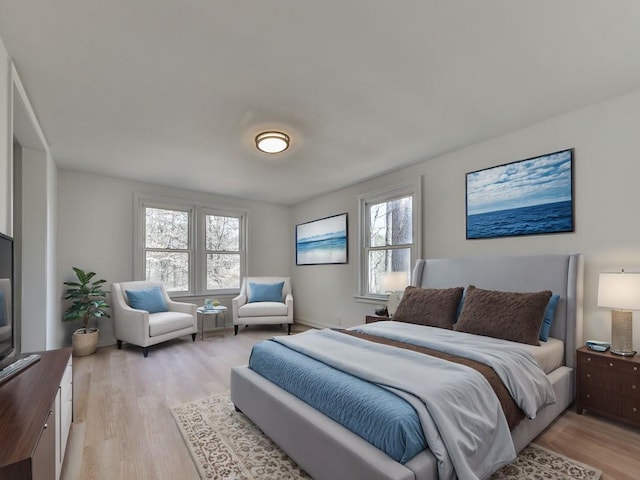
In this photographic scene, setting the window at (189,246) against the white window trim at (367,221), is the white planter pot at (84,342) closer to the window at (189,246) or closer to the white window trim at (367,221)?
the window at (189,246)

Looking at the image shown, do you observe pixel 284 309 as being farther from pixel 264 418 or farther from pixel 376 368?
pixel 376 368

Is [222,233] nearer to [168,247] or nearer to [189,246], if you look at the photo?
[189,246]

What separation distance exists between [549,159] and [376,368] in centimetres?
247

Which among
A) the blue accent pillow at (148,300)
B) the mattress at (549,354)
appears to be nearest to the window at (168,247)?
the blue accent pillow at (148,300)

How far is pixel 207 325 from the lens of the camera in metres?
5.38

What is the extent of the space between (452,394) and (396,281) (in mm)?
2511

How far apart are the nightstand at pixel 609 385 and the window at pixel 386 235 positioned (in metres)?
1.92

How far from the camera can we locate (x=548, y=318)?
2604 millimetres

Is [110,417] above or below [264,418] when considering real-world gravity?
below

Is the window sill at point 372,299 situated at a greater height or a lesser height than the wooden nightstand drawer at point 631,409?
greater

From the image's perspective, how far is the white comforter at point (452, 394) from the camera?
4.59 feet

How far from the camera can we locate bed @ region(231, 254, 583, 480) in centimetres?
140

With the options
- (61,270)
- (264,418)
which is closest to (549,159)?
(264,418)

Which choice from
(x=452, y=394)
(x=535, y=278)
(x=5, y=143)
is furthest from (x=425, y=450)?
(x=5, y=143)
